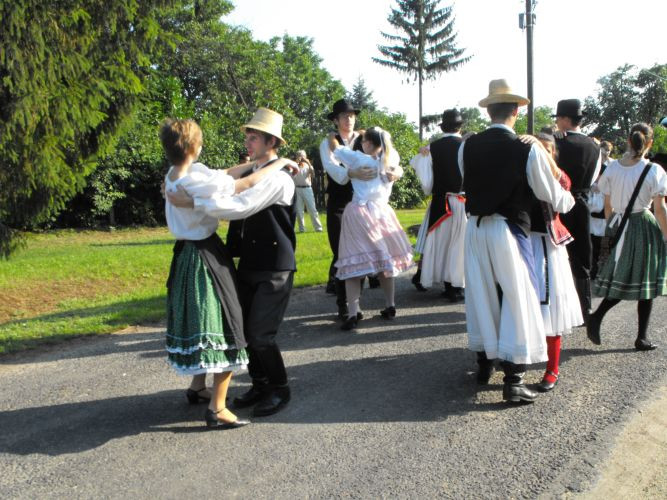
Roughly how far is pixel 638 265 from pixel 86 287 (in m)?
7.47

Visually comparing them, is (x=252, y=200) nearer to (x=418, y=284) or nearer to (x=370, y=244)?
(x=370, y=244)

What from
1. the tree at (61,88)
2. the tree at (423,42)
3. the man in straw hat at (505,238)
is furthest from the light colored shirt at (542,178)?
the tree at (423,42)

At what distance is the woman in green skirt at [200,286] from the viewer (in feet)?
12.4

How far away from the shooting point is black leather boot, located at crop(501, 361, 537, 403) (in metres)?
4.28

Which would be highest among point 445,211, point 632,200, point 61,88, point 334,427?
point 61,88

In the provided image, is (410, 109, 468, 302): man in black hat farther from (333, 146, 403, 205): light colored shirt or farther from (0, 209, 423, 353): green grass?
(0, 209, 423, 353): green grass

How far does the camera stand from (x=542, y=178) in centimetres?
423

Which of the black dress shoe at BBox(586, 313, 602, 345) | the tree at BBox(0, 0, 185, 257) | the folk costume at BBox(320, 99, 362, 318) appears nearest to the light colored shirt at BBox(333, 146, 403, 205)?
the folk costume at BBox(320, 99, 362, 318)

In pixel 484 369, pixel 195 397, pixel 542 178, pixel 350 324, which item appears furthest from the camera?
pixel 350 324

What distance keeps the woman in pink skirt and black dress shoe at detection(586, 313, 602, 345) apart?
1889 millimetres

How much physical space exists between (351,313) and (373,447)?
110 inches

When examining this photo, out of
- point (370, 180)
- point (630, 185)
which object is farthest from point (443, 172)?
point (630, 185)

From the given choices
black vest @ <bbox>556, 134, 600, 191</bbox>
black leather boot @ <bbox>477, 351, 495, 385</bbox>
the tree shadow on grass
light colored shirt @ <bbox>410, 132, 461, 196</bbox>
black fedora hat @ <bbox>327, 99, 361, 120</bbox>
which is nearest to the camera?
the tree shadow on grass

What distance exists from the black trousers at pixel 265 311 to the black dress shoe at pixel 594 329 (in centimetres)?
297
